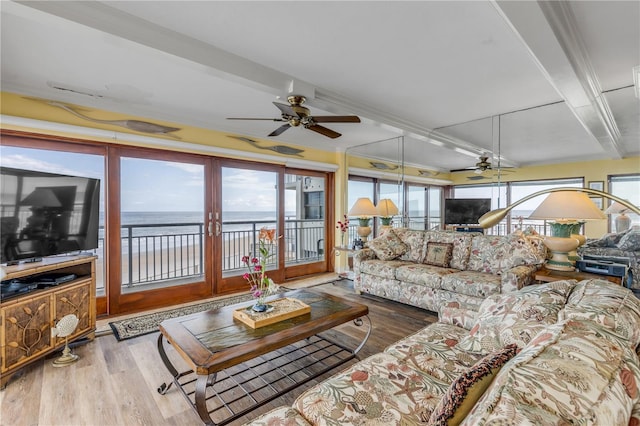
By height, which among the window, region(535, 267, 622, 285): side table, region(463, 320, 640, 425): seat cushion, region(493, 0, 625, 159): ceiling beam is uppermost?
region(493, 0, 625, 159): ceiling beam

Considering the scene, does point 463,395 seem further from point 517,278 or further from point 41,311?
point 41,311

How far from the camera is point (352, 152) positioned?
5.61m

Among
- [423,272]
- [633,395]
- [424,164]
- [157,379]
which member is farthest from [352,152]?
[633,395]

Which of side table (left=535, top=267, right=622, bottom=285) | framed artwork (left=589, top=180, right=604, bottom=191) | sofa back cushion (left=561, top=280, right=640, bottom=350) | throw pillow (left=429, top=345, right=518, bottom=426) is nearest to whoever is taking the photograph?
throw pillow (left=429, top=345, right=518, bottom=426)

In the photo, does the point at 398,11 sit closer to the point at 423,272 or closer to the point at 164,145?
the point at 423,272

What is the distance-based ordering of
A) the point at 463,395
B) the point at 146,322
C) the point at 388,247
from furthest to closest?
the point at 388,247
the point at 146,322
the point at 463,395

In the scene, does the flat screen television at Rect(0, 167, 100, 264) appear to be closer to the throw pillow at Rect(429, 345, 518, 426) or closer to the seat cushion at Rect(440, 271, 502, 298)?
the throw pillow at Rect(429, 345, 518, 426)

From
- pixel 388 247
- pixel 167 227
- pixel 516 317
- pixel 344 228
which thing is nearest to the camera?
pixel 516 317

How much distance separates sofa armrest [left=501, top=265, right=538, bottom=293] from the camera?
282 cm

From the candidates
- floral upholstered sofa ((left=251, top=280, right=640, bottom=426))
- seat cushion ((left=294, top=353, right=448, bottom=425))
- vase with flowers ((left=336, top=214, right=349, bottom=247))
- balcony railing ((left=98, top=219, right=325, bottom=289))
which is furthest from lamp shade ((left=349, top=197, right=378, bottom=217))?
seat cushion ((left=294, top=353, right=448, bottom=425))

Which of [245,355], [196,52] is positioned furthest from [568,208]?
[196,52]

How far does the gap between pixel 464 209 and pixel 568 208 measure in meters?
1.63

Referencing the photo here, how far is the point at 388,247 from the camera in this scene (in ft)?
13.7

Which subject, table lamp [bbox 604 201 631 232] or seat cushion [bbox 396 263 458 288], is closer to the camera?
table lamp [bbox 604 201 631 232]
